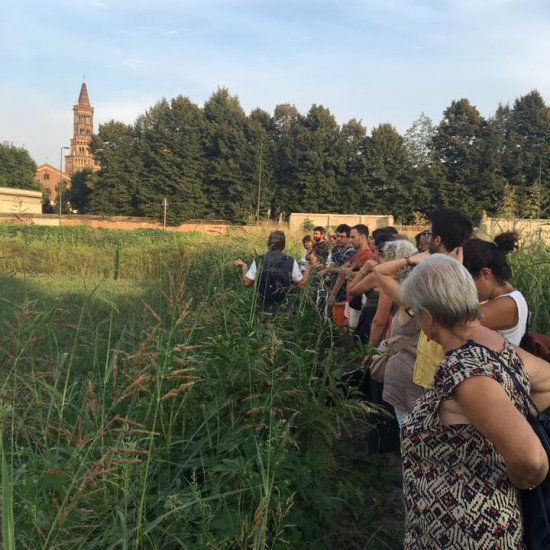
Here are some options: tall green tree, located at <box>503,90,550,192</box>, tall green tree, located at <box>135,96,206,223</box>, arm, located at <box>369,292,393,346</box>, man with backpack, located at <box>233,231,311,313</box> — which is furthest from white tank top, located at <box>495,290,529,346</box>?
tall green tree, located at <box>135,96,206,223</box>

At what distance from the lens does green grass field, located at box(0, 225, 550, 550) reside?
1.82 metres

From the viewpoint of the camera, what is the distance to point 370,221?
3166cm

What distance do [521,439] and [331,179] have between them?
155 feet

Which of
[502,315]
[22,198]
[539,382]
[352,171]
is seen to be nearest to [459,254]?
[502,315]

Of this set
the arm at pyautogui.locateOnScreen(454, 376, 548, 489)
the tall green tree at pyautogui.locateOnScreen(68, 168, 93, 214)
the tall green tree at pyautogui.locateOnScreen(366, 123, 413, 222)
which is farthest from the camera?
the tall green tree at pyautogui.locateOnScreen(68, 168, 93, 214)

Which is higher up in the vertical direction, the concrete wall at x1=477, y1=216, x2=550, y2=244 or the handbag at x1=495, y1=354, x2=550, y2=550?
the concrete wall at x1=477, y1=216, x2=550, y2=244

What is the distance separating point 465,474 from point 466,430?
0.49 feet

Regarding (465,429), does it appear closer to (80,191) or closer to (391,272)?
(391,272)

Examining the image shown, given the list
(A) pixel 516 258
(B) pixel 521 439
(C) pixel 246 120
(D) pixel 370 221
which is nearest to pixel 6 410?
(B) pixel 521 439

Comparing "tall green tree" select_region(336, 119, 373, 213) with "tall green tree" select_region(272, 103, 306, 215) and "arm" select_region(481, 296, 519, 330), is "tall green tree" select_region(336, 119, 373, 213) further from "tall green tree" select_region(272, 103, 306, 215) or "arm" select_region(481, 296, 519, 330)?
"arm" select_region(481, 296, 519, 330)

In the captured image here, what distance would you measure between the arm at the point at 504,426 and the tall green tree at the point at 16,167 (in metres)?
68.4

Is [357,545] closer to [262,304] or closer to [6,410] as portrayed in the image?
[6,410]

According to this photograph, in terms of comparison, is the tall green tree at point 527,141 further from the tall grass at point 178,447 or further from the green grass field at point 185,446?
the tall grass at point 178,447

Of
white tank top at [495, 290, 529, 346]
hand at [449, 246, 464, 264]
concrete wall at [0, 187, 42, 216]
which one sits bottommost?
white tank top at [495, 290, 529, 346]
